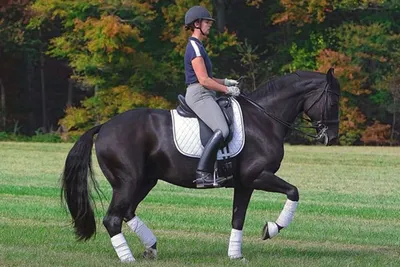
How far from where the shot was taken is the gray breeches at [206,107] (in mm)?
11367

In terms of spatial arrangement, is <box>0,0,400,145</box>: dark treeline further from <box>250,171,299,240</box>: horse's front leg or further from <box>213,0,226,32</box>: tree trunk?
<box>250,171,299,240</box>: horse's front leg

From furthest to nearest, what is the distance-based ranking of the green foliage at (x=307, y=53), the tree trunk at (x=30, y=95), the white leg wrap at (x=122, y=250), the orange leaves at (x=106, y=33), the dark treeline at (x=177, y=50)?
the tree trunk at (x=30, y=95)
the green foliage at (x=307, y=53)
the dark treeline at (x=177, y=50)
the orange leaves at (x=106, y=33)
the white leg wrap at (x=122, y=250)

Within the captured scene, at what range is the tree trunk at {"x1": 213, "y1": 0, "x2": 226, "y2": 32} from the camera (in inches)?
1924

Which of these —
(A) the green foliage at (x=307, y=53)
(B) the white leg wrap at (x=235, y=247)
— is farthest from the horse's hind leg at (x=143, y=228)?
(A) the green foliage at (x=307, y=53)

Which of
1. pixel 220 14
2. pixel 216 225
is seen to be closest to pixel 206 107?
pixel 216 225

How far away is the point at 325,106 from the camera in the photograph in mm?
11898

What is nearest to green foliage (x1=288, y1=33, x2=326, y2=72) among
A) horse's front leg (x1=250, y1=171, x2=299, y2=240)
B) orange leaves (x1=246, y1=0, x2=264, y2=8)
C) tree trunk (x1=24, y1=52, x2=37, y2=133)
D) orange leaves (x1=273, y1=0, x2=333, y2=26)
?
orange leaves (x1=273, y1=0, x2=333, y2=26)

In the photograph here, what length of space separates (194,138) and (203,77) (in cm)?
69

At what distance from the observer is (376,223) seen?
52.2ft

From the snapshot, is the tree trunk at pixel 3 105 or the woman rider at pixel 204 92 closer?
the woman rider at pixel 204 92

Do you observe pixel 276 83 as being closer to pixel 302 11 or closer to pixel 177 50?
pixel 177 50

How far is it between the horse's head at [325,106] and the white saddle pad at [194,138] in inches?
35.9

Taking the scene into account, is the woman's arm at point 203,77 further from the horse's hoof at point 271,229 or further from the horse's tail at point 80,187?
the horse's hoof at point 271,229

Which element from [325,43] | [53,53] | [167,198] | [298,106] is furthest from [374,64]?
[298,106]
